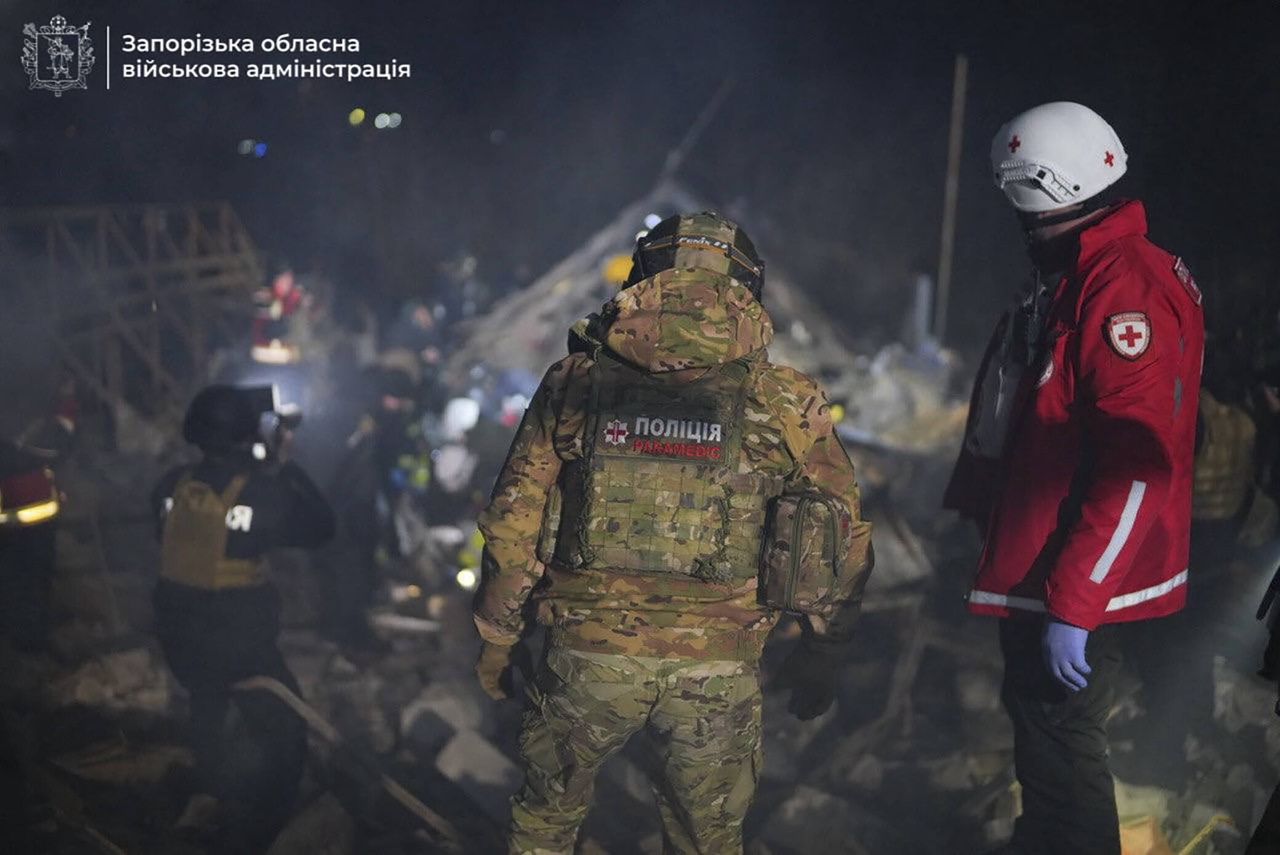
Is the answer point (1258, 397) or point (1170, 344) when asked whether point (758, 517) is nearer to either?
point (1170, 344)

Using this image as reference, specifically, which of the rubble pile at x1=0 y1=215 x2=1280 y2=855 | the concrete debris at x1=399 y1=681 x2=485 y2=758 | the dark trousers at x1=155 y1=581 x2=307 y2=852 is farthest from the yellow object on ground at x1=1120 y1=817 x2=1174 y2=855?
the dark trousers at x1=155 y1=581 x2=307 y2=852

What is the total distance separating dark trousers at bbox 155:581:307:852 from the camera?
4.16m

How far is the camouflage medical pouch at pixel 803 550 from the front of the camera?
2.51 metres

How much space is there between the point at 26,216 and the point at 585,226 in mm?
9314

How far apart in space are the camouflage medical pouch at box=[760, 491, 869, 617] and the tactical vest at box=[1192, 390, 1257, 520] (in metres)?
2.71

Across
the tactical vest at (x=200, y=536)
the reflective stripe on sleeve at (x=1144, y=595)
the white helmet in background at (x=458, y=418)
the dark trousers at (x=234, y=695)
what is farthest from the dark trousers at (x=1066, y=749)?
the white helmet in background at (x=458, y=418)

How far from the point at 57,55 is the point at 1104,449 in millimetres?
7856

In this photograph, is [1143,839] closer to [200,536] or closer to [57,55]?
[200,536]

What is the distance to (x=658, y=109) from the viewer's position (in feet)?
46.1

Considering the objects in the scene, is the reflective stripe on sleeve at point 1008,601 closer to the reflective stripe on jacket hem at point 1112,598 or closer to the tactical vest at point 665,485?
the reflective stripe on jacket hem at point 1112,598

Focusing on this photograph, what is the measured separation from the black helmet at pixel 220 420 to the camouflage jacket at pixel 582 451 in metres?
2.00

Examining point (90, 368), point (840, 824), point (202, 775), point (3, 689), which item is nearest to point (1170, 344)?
point (840, 824)

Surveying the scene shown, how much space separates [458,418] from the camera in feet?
27.3

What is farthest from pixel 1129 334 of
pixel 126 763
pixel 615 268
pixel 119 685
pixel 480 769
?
pixel 615 268
